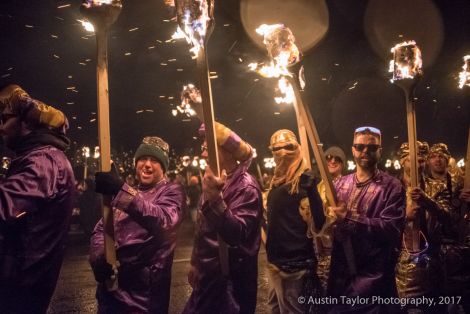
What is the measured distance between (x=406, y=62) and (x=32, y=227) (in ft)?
14.1

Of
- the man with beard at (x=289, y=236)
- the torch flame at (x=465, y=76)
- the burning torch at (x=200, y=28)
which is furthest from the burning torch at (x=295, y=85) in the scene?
the torch flame at (x=465, y=76)

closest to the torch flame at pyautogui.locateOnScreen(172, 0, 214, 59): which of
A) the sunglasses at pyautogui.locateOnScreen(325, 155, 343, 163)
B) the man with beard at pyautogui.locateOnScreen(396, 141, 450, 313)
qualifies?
the man with beard at pyautogui.locateOnScreen(396, 141, 450, 313)

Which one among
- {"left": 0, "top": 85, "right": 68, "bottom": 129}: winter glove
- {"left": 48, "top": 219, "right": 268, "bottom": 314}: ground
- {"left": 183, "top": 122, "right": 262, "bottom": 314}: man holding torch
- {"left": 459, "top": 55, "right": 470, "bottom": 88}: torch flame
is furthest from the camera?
{"left": 48, "top": 219, "right": 268, "bottom": 314}: ground

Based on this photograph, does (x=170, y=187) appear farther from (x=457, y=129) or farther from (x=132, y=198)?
(x=457, y=129)

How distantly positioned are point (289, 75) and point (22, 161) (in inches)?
99.6

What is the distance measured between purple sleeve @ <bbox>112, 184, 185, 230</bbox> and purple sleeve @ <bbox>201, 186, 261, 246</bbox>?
491 millimetres

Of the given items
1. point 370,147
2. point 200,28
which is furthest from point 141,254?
point 370,147

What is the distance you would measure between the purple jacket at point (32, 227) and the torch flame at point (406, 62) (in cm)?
383

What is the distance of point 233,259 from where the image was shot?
363cm

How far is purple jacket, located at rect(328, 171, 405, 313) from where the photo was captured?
382 centimetres

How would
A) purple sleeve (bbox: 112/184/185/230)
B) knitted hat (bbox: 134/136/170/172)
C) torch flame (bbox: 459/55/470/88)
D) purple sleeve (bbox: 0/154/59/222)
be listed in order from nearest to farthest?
1. purple sleeve (bbox: 0/154/59/222)
2. purple sleeve (bbox: 112/184/185/230)
3. knitted hat (bbox: 134/136/170/172)
4. torch flame (bbox: 459/55/470/88)

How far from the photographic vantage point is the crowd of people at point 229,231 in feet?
10.1

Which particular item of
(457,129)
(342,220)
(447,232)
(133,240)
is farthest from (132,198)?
(457,129)

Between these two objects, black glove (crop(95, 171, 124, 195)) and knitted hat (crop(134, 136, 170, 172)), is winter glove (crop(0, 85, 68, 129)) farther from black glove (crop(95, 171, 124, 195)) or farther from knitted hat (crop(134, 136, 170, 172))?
knitted hat (crop(134, 136, 170, 172))
